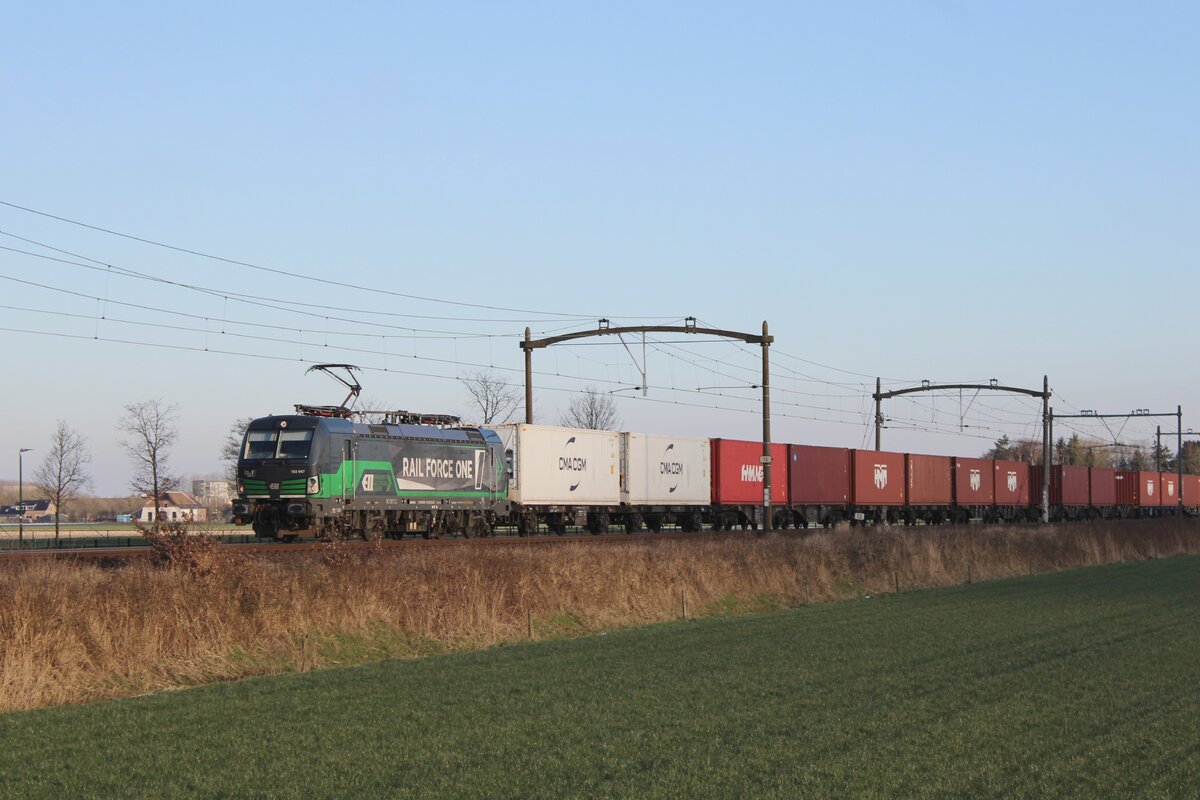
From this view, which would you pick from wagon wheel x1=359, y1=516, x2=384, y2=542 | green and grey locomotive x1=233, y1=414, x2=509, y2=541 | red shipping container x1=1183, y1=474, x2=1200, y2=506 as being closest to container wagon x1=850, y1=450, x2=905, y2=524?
green and grey locomotive x1=233, y1=414, x2=509, y2=541

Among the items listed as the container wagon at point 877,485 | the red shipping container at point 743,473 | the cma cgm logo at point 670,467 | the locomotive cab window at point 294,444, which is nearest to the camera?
the locomotive cab window at point 294,444

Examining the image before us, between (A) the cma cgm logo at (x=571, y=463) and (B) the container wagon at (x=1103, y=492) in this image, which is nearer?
(A) the cma cgm logo at (x=571, y=463)

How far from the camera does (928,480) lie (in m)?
61.2

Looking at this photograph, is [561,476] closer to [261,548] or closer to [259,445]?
[259,445]

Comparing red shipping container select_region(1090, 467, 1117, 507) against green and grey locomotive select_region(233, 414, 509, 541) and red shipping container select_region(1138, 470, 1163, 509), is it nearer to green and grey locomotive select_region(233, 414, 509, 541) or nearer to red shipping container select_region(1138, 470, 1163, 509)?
red shipping container select_region(1138, 470, 1163, 509)

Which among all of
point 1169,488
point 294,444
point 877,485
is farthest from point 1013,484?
point 294,444

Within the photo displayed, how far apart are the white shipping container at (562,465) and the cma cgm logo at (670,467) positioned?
2239 millimetres

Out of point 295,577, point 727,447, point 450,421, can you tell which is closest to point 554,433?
point 450,421

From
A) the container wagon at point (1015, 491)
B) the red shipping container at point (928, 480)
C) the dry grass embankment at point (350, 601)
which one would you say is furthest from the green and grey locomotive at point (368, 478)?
the container wagon at point (1015, 491)

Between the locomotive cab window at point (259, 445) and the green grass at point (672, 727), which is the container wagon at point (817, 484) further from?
the green grass at point (672, 727)

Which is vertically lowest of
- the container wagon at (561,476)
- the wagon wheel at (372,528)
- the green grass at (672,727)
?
the green grass at (672,727)

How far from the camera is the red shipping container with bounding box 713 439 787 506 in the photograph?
50.4m

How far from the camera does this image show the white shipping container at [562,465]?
1660 inches

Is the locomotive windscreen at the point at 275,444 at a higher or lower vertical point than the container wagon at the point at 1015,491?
higher
